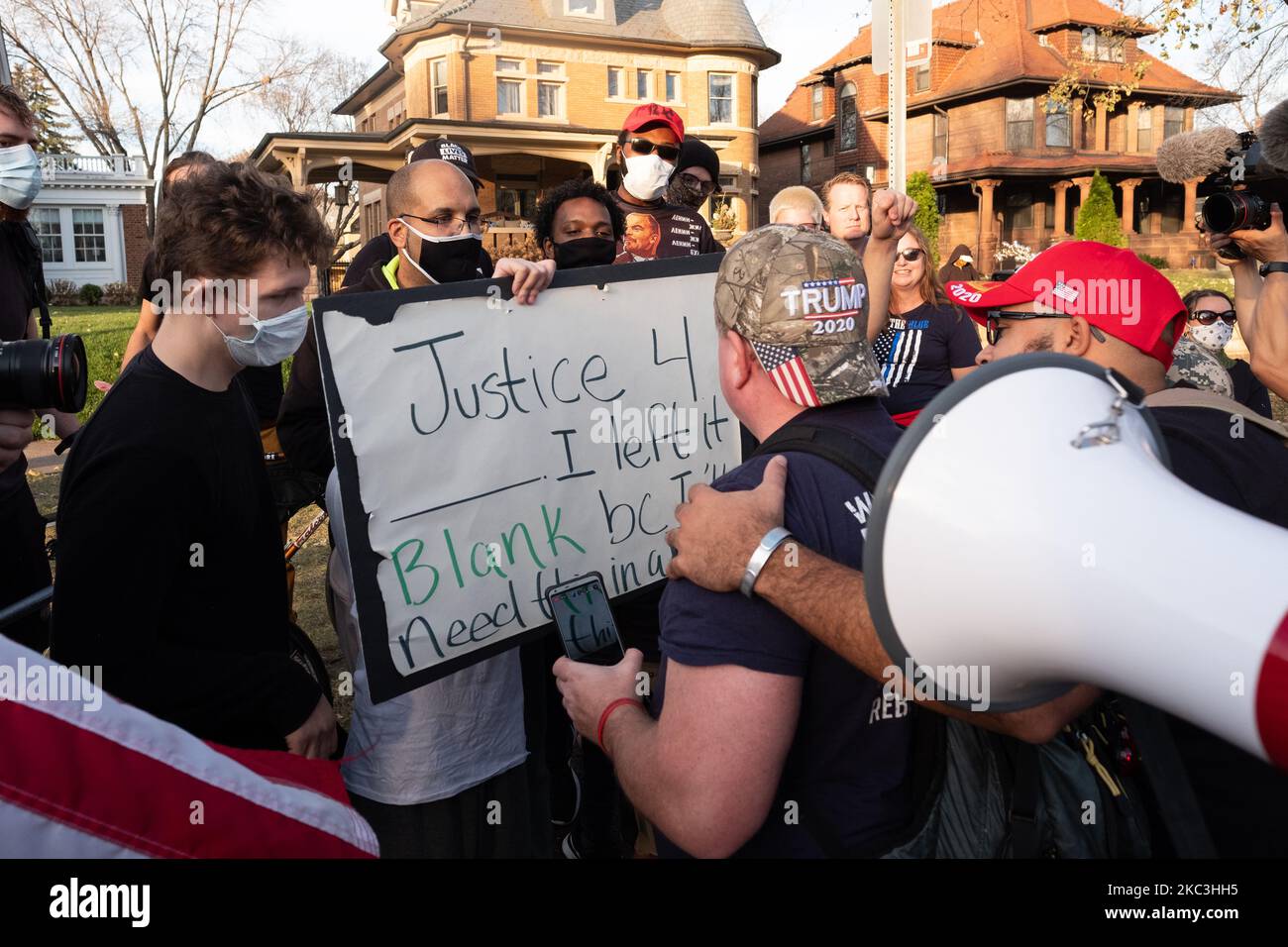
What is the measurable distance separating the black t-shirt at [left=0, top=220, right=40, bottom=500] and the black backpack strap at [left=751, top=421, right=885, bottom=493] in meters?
2.90

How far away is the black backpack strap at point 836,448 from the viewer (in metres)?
1.58

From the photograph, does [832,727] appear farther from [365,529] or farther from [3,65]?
[3,65]

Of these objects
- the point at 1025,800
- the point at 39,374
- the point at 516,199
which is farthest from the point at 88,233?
the point at 1025,800

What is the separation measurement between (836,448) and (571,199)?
2868 mm

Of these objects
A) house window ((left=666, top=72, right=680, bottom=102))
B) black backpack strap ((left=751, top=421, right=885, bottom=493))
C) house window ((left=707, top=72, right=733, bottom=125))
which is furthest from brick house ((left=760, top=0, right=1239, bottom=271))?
black backpack strap ((left=751, top=421, right=885, bottom=493))

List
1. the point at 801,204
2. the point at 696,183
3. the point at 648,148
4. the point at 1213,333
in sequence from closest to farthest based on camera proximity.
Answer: the point at 648,148
the point at 696,183
the point at 801,204
the point at 1213,333

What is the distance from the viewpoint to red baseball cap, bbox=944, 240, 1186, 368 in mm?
2219

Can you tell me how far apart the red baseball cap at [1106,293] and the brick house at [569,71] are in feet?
87.2

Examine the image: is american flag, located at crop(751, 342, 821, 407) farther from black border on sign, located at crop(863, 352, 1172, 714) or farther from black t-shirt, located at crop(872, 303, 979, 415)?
black t-shirt, located at crop(872, 303, 979, 415)

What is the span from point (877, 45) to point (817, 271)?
4.11 meters

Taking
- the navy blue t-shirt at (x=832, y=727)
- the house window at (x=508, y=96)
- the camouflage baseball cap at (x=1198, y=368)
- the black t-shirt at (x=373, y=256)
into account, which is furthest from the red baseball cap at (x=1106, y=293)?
the house window at (x=508, y=96)

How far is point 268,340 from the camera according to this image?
2254 millimetres

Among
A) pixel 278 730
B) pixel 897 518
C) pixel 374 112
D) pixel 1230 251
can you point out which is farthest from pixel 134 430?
pixel 374 112

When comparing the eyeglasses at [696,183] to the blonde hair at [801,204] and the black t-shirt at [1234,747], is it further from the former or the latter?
the black t-shirt at [1234,747]
